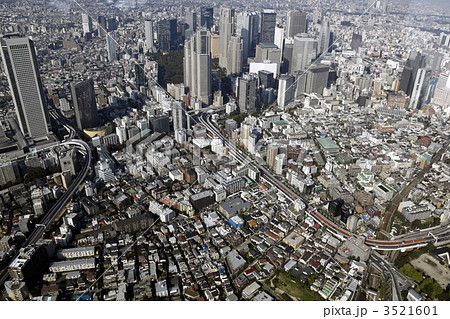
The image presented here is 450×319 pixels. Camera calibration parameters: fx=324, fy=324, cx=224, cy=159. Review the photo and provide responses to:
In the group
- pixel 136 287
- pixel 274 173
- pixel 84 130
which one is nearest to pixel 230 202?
pixel 274 173

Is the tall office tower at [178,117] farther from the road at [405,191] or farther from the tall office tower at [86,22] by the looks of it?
the road at [405,191]

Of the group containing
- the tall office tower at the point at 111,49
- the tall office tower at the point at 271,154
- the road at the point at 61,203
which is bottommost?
the road at the point at 61,203

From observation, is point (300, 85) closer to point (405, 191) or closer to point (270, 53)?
point (270, 53)

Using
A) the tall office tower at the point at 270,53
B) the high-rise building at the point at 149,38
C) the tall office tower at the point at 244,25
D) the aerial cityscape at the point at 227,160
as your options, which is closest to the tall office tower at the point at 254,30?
the tall office tower at the point at 244,25

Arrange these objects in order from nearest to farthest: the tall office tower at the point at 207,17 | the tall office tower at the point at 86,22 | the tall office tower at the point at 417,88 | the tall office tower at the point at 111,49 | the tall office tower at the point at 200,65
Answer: the tall office tower at the point at 417,88
the tall office tower at the point at 200,65
the tall office tower at the point at 86,22
the tall office tower at the point at 111,49
the tall office tower at the point at 207,17

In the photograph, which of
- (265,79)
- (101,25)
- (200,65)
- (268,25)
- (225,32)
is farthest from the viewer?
(268,25)

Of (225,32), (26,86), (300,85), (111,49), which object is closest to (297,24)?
(225,32)

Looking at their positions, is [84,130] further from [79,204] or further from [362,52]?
[362,52]

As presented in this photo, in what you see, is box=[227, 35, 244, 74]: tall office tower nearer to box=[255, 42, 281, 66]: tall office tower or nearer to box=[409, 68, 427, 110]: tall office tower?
box=[255, 42, 281, 66]: tall office tower
